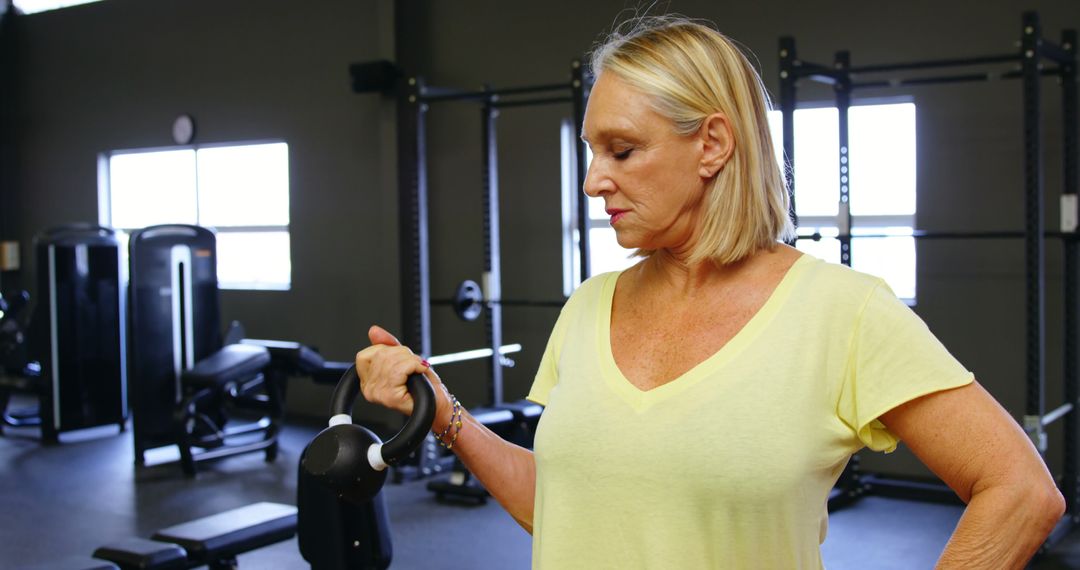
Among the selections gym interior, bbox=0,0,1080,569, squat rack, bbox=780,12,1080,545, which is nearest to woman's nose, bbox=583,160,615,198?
gym interior, bbox=0,0,1080,569

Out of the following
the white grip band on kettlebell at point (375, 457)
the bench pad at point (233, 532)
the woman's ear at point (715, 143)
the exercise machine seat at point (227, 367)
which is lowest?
the bench pad at point (233, 532)

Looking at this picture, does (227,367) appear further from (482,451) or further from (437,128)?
(482,451)

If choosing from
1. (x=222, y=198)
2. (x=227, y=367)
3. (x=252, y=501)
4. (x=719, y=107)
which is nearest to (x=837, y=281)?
(x=719, y=107)

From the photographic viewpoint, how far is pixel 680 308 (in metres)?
1.06

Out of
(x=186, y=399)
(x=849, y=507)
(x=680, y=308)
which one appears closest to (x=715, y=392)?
(x=680, y=308)

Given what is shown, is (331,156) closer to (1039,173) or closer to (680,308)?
(1039,173)

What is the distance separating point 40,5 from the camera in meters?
8.39

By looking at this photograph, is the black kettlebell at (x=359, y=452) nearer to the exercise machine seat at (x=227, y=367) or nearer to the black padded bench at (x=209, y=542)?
the black padded bench at (x=209, y=542)

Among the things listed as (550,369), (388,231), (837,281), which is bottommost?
(550,369)

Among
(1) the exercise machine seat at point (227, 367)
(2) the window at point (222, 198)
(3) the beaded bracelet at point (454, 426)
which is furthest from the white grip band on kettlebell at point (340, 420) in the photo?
(2) the window at point (222, 198)

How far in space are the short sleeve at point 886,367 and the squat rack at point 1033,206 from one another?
256 centimetres

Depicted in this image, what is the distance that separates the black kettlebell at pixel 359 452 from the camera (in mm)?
1019

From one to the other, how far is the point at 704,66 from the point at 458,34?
5.24 meters

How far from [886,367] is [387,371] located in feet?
1.60
